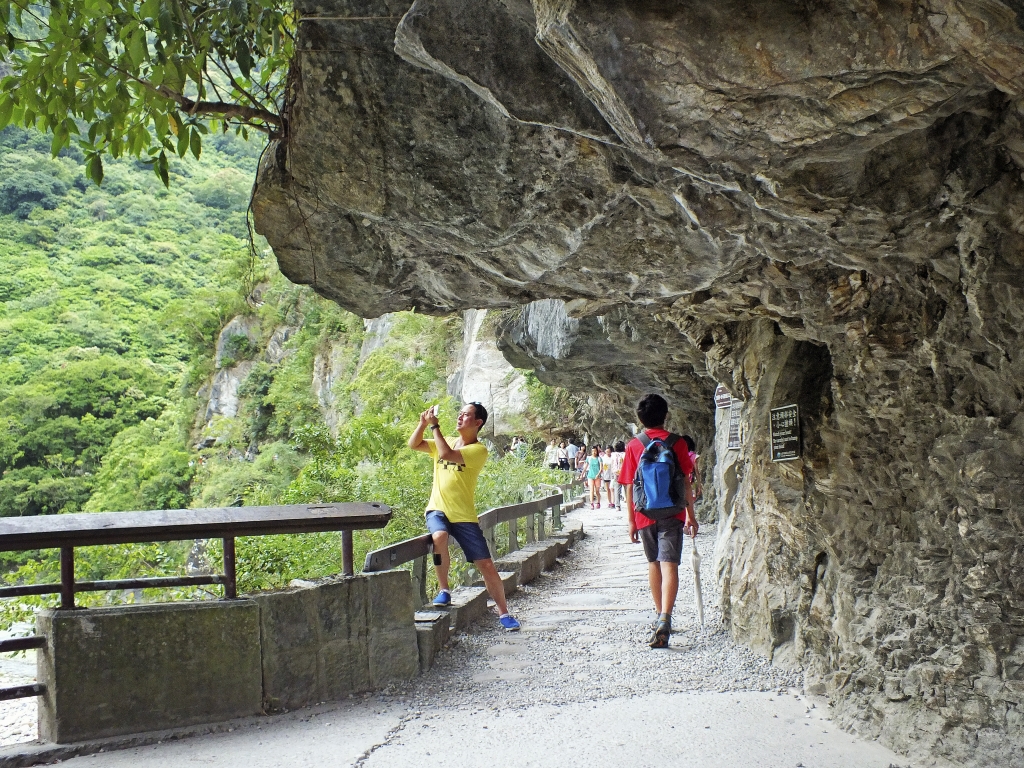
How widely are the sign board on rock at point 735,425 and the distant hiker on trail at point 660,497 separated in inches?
55.8

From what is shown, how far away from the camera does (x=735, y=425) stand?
7.53 meters

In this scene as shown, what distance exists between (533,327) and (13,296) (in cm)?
6238

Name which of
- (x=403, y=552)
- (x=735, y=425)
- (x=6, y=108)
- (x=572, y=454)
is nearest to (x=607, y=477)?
(x=572, y=454)

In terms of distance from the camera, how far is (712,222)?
3791 mm

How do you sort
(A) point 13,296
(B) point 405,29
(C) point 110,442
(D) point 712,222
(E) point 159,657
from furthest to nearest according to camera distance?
(A) point 13,296
(C) point 110,442
(E) point 159,657
(D) point 712,222
(B) point 405,29

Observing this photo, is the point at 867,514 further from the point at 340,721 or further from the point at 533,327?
the point at 533,327

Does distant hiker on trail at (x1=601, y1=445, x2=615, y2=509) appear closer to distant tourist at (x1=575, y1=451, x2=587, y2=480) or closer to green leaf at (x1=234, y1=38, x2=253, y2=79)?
distant tourist at (x1=575, y1=451, x2=587, y2=480)

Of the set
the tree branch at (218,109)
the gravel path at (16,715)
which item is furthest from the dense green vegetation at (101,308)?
the tree branch at (218,109)

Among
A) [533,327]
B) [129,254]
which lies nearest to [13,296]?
[129,254]

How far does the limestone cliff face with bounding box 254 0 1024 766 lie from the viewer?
268cm

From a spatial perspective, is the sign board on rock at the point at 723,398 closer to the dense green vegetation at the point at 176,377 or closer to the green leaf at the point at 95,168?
the dense green vegetation at the point at 176,377

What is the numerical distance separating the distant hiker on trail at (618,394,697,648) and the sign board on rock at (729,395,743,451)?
4.65 ft

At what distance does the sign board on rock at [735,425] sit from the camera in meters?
7.41

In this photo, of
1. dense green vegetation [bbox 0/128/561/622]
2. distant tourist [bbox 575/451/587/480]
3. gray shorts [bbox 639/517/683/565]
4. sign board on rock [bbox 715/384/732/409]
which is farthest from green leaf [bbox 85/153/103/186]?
distant tourist [bbox 575/451/587/480]
